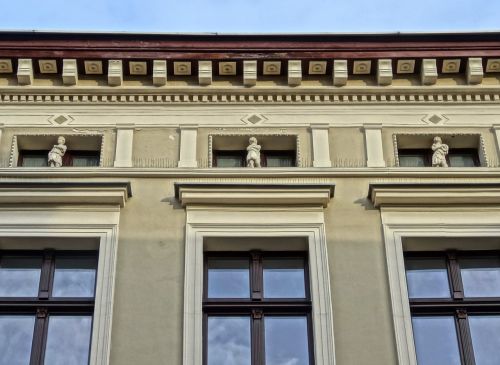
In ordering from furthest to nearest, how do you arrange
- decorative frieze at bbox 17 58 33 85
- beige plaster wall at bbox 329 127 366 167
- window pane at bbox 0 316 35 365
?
1. decorative frieze at bbox 17 58 33 85
2. beige plaster wall at bbox 329 127 366 167
3. window pane at bbox 0 316 35 365

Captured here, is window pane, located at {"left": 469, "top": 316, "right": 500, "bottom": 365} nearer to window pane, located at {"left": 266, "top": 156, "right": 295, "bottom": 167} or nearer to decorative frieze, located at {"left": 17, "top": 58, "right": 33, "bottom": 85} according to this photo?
window pane, located at {"left": 266, "top": 156, "right": 295, "bottom": 167}

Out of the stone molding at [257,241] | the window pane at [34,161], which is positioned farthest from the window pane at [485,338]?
the window pane at [34,161]

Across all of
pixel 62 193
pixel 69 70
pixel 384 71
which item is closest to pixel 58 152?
pixel 62 193

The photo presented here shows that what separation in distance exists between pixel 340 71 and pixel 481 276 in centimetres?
449

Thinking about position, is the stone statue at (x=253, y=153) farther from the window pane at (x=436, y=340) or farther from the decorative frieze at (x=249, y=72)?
the window pane at (x=436, y=340)

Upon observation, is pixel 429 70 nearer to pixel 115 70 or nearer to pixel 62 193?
pixel 115 70

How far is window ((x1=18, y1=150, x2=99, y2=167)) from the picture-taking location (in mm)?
17297

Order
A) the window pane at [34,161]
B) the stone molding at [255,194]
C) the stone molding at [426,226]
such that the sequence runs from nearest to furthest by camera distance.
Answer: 1. the stone molding at [426,226]
2. the stone molding at [255,194]
3. the window pane at [34,161]

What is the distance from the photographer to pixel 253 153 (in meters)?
17.0

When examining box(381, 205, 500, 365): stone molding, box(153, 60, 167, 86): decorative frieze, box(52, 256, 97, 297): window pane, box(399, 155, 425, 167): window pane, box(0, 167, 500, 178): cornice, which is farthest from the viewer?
box(153, 60, 167, 86): decorative frieze

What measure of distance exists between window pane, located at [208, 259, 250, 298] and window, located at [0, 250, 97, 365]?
181 centimetres

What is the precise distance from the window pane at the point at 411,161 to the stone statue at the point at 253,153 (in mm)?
2464

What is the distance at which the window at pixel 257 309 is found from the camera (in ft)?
48.1

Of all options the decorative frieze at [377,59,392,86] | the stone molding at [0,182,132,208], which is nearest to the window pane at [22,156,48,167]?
the stone molding at [0,182,132,208]
